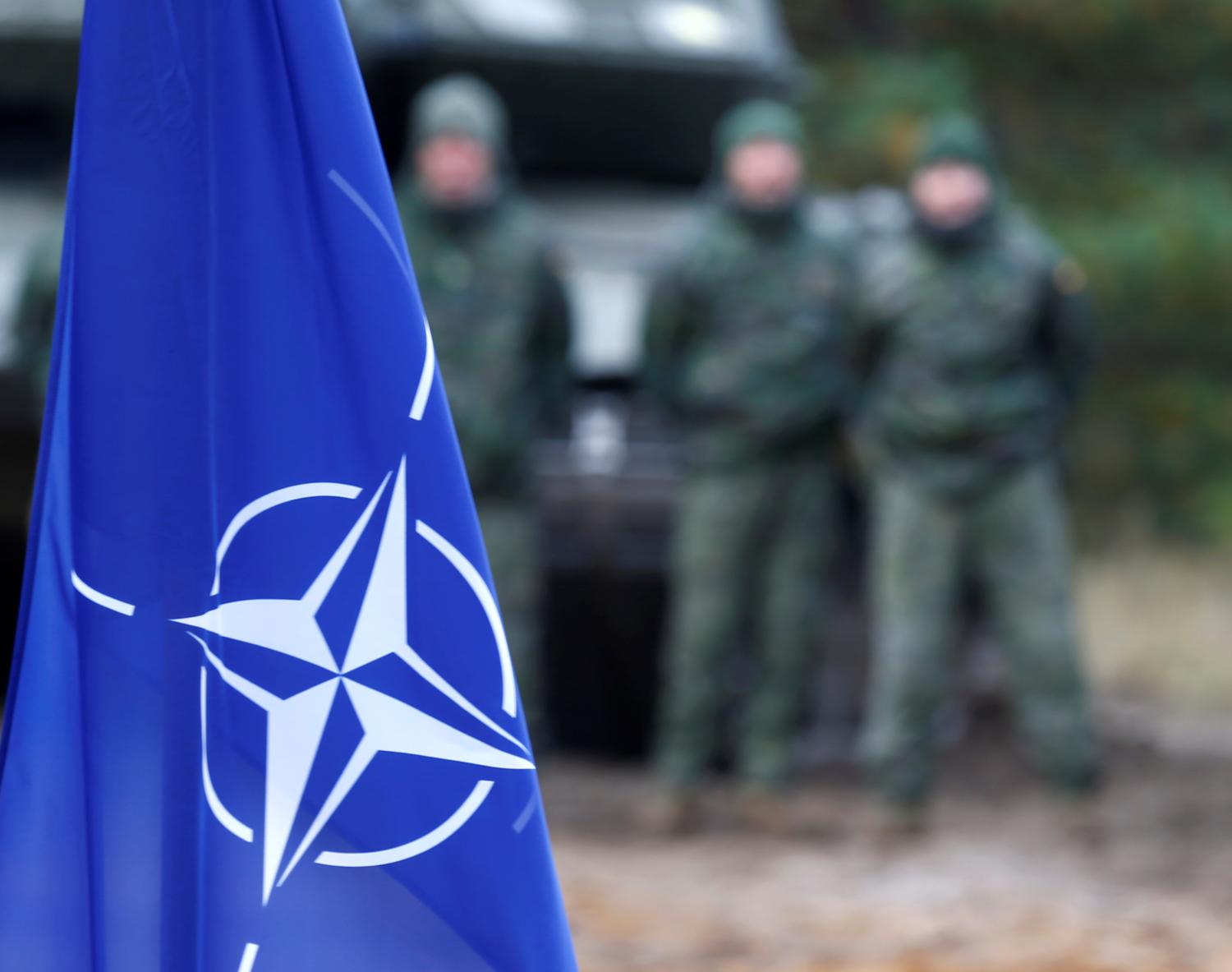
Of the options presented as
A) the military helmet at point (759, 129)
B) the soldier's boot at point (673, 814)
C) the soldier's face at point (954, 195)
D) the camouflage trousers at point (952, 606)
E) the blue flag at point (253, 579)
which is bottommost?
the soldier's boot at point (673, 814)

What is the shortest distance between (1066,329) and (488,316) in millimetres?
1641

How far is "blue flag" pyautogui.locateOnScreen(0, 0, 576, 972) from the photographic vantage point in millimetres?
1845

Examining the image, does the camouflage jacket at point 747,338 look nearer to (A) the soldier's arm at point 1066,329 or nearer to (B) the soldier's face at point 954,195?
(B) the soldier's face at point 954,195

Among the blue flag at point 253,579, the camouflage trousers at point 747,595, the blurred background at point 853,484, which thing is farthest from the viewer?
the camouflage trousers at point 747,595

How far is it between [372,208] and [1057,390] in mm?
4523

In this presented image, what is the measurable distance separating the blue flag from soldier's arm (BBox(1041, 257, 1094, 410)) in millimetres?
4385

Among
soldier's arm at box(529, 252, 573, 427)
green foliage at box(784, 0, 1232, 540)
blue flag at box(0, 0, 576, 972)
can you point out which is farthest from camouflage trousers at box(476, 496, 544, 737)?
green foliage at box(784, 0, 1232, 540)

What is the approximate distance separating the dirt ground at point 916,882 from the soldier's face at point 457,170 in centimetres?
184

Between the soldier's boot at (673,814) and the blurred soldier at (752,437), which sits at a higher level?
the blurred soldier at (752,437)

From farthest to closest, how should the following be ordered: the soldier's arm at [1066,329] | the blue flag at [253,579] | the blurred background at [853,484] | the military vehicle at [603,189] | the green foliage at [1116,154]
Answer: the green foliage at [1116,154]
the military vehicle at [603,189]
the soldier's arm at [1066,329]
the blurred background at [853,484]
the blue flag at [253,579]

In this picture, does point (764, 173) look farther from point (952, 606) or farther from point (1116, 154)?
point (1116, 154)

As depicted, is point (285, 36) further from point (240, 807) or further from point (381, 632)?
point (240, 807)

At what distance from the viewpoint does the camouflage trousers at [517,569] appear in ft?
19.6

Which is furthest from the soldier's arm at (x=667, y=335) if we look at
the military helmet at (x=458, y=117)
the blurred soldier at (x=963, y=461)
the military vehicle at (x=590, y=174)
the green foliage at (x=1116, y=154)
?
the green foliage at (x=1116, y=154)
